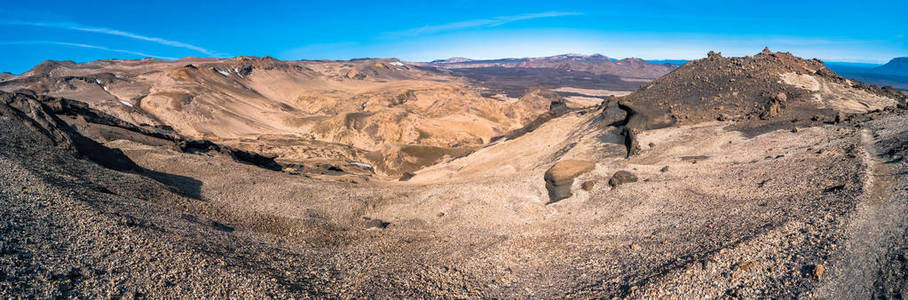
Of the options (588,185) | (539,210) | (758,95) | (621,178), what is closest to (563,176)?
(588,185)

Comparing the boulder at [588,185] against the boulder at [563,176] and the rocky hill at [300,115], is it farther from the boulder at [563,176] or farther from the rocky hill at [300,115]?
the rocky hill at [300,115]

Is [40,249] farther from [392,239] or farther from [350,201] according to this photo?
[350,201]

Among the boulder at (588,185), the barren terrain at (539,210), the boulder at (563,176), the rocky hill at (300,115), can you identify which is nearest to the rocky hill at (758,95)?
the barren terrain at (539,210)

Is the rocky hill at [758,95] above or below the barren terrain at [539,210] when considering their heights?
above

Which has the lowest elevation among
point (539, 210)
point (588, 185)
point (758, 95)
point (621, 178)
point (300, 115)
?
point (539, 210)

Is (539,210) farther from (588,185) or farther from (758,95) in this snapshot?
(758,95)

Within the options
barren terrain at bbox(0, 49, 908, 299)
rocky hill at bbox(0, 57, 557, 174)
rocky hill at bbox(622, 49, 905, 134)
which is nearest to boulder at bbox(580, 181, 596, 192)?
barren terrain at bbox(0, 49, 908, 299)

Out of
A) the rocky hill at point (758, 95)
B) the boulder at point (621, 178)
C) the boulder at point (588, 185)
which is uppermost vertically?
the rocky hill at point (758, 95)

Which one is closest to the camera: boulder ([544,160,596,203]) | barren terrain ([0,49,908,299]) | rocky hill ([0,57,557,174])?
barren terrain ([0,49,908,299])

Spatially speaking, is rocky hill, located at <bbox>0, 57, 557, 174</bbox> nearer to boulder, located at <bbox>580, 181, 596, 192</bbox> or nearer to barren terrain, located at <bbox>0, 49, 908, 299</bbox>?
barren terrain, located at <bbox>0, 49, 908, 299</bbox>
